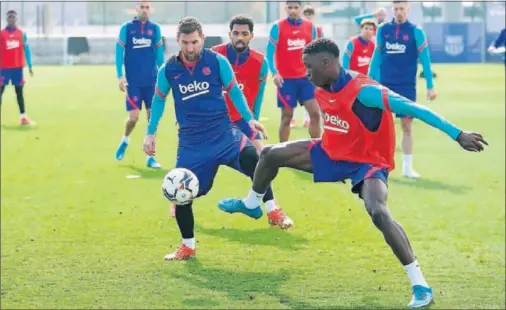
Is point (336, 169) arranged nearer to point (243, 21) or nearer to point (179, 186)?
point (179, 186)

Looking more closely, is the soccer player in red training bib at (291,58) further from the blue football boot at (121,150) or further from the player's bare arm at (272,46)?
the blue football boot at (121,150)

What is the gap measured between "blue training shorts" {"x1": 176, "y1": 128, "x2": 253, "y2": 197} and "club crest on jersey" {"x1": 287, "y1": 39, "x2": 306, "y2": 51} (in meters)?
4.54

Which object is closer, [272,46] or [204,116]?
[204,116]

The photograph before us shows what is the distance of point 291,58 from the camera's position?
1571cm

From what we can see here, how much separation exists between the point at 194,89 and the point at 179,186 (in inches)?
50.0

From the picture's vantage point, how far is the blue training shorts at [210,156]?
10.8m

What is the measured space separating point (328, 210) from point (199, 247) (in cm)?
310

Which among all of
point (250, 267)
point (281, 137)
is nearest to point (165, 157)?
point (281, 137)

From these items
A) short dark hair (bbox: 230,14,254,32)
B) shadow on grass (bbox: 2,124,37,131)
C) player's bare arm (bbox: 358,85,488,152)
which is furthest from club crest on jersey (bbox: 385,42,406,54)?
shadow on grass (bbox: 2,124,37,131)

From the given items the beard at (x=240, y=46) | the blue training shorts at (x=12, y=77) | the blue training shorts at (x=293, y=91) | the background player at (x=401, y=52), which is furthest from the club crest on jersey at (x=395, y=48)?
the blue training shorts at (x=12, y=77)

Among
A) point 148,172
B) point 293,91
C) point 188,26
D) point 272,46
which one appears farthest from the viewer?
point 148,172

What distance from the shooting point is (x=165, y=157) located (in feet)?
71.6

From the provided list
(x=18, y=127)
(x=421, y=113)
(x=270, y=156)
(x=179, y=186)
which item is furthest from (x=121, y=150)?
(x=421, y=113)

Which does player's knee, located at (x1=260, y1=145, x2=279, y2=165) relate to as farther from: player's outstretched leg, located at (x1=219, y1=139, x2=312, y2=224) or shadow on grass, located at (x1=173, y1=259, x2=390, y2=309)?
shadow on grass, located at (x1=173, y1=259, x2=390, y2=309)
